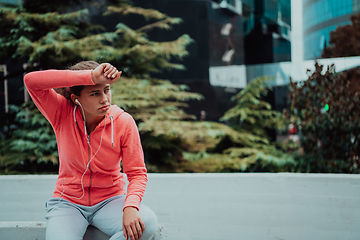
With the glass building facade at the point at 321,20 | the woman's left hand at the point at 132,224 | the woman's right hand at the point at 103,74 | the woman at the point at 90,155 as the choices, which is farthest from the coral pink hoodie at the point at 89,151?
the glass building facade at the point at 321,20

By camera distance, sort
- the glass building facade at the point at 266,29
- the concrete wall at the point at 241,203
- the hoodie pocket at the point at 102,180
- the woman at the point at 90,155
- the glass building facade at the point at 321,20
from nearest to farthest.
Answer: the woman at the point at 90,155 → the hoodie pocket at the point at 102,180 → the concrete wall at the point at 241,203 → the glass building facade at the point at 321,20 → the glass building facade at the point at 266,29

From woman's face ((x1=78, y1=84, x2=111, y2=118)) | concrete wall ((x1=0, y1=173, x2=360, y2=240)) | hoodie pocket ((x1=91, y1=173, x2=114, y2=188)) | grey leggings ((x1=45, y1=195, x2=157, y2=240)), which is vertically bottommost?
concrete wall ((x1=0, y1=173, x2=360, y2=240))

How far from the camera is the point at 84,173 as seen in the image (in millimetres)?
1679

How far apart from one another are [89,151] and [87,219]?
37 centimetres

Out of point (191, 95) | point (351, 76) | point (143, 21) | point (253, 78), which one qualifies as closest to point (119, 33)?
point (143, 21)

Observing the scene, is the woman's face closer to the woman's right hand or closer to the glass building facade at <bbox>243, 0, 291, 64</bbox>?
the woman's right hand

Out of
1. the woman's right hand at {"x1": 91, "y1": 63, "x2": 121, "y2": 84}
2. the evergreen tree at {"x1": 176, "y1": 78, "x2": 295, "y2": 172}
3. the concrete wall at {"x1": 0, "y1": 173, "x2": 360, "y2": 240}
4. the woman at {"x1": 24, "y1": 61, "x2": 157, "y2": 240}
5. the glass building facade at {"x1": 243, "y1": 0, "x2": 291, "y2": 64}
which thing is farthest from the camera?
the glass building facade at {"x1": 243, "y1": 0, "x2": 291, "y2": 64}

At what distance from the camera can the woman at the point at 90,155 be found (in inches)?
62.4

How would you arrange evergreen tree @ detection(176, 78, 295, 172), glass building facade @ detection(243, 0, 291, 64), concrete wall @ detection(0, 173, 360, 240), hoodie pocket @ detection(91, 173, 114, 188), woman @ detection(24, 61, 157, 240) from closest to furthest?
woman @ detection(24, 61, 157, 240) → hoodie pocket @ detection(91, 173, 114, 188) → concrete wall @ detection(0, 173, 360, 240) → evergreen tree @ detection(176, 78, 295, 172) → glass building facade @ detection(243, 0, 291, 64)

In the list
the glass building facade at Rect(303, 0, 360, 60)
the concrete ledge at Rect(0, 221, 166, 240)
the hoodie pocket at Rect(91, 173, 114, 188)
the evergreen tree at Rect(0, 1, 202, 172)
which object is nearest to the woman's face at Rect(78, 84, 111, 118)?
the hoodie pocket at Rect(91, 173, 114, 188)

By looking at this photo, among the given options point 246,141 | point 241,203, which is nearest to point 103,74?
point 241,203

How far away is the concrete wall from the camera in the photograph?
2699 millimetres

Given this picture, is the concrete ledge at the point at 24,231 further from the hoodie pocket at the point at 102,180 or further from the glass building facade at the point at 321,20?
the glass building facade at the point at 321,20

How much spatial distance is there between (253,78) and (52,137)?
3.78 meters
